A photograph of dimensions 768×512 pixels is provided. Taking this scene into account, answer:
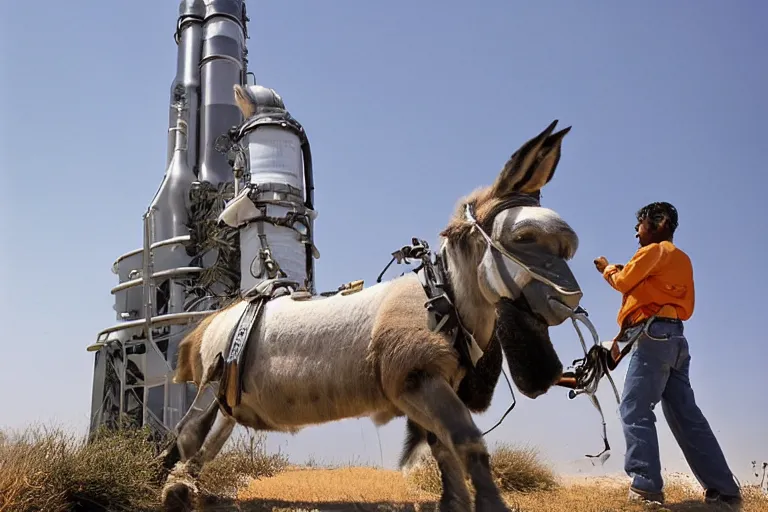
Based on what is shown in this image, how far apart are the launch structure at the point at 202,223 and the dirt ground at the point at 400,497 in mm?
1895

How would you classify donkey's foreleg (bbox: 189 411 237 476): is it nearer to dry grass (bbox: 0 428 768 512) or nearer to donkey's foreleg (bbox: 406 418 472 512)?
dry grass (bbox: 0 428 768 512)

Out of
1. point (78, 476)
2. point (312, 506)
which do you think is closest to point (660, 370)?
point (312, 506)

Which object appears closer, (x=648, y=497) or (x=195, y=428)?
(x=648, y=497)

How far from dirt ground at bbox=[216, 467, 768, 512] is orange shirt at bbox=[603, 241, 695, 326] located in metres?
1.22

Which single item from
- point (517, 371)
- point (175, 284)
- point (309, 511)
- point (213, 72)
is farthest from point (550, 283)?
point (213, 72)

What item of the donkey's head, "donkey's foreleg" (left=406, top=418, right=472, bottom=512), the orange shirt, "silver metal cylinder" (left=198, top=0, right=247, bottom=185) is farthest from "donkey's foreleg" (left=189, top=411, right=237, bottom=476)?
"silver metal cylinder" (left=198, top=0, right=247, bottom=185)

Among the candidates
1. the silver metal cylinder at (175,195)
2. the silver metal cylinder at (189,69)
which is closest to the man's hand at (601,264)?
Result: the silver metal cylinder at (175,195)

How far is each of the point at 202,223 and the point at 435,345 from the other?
9.80 m

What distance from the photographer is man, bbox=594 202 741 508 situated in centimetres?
422

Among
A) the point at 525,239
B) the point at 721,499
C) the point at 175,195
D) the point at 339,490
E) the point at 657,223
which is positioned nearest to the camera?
the point at 525,239

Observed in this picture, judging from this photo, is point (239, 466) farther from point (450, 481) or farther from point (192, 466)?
point (450, 481)

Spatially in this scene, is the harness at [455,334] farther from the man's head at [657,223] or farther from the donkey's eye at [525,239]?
the man's head at [657,223]

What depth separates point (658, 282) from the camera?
4.45m

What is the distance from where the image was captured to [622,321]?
4.63 metres
